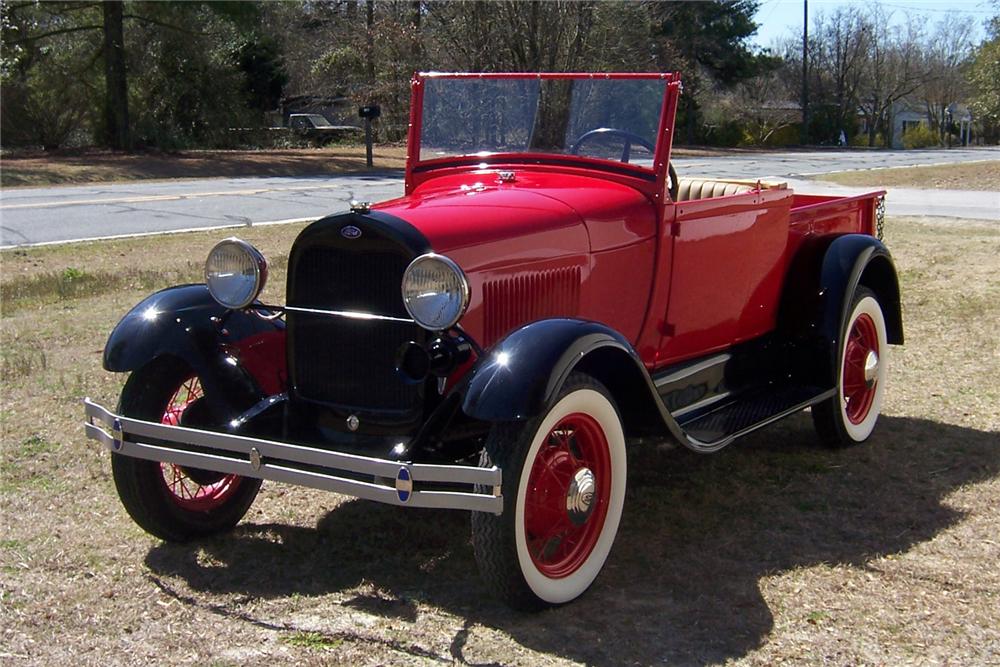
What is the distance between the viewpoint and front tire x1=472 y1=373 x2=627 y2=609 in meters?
3.11

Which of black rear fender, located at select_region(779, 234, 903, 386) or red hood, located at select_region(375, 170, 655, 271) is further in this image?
black rear fender, located at select_region(779, 234, 903, 386)

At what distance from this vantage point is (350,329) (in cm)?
364

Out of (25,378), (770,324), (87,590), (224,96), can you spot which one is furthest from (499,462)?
(224,96)

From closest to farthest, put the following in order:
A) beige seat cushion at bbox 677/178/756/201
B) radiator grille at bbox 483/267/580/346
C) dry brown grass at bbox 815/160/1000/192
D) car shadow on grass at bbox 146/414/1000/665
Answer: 1. car shadow on grass at bbox 146/414/1000/665
2. radiator grille at bbox 483/267/580/346
3. beige seat cushion at bbox 677/178/756/201
4. dry brown grass at bbox 815/160/1000/192

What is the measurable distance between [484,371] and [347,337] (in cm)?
66

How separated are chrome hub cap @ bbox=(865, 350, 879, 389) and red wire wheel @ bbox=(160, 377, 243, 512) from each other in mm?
3006

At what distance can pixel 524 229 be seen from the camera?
12.2 feet

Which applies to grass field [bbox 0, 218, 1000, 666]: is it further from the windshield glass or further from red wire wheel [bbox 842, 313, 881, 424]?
the windshield glass

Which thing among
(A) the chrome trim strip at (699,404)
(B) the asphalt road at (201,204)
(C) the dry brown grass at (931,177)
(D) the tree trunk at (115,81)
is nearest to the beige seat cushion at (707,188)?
(A) the chrome trim strip at (699,404)

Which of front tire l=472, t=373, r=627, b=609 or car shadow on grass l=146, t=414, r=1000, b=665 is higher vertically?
front tire l=472, t=373, r=627, b=609

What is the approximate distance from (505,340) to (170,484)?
1.55 meters

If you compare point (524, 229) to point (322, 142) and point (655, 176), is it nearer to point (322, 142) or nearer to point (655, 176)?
point (655, 176)

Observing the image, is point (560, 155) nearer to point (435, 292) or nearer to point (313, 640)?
point (435, 292)

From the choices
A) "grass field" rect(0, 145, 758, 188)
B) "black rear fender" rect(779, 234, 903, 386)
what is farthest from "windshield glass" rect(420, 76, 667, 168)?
"grass field" rect(0, 145, 758, 188)
